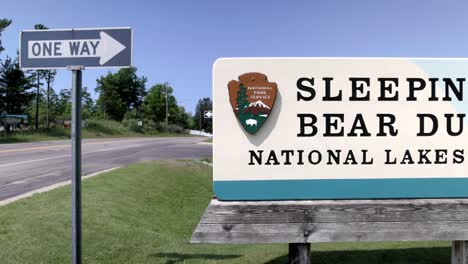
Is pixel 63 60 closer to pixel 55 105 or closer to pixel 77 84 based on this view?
pixel 77 84

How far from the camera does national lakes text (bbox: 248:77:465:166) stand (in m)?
3.30

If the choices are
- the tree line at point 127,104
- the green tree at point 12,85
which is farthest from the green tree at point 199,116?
the green tree at point 12,85

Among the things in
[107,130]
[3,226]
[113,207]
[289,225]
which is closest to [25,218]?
[3,226]

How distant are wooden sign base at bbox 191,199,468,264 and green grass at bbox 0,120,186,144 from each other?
110ft

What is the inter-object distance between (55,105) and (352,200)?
80494 mm

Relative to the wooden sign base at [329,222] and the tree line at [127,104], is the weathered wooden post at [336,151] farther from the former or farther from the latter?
the tree line at [127,104]

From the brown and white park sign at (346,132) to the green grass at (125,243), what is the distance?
1445 millimetres

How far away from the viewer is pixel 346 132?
3.32 metres

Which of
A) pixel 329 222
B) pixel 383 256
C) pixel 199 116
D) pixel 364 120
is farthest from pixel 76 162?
pixel 199 116

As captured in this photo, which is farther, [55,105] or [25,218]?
[55,105]

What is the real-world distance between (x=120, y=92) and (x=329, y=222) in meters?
88.1

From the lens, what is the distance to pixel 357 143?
3.33 meters

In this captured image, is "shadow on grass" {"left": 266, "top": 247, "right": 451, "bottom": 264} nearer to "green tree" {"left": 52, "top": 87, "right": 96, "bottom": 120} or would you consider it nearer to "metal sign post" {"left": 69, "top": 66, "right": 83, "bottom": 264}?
"metal sign post" {"left": 69, "top": 66, "right": 83, "bottom": 264}

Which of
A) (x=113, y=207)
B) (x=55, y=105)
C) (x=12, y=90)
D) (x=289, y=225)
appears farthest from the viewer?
(x=55, y=105)
